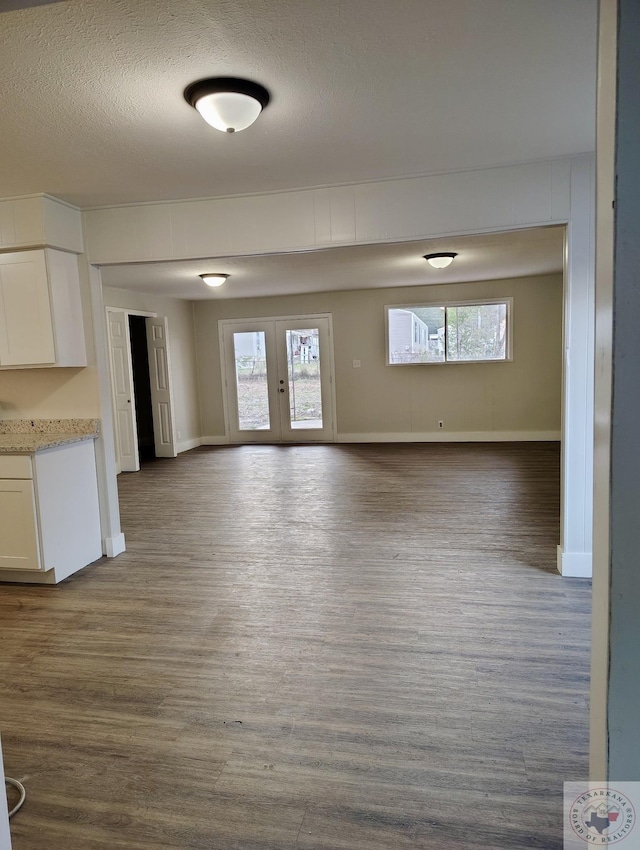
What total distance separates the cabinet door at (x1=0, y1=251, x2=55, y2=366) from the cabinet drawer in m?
0.68

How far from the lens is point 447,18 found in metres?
1.74

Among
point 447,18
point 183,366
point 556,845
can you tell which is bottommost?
point 556,845

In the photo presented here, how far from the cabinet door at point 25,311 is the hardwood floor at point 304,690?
1.56 m

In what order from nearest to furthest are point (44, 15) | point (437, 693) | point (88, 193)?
point (44, 15) < point (437, 693) < point (88, 193)

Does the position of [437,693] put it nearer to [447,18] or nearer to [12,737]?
[12,737]

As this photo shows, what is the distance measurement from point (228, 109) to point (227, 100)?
3 cm

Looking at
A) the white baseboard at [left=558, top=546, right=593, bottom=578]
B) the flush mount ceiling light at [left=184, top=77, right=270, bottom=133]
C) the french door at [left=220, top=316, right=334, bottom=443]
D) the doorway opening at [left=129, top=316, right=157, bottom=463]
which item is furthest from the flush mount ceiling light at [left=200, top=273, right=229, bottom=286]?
the white baseboard at [left=558, top=546, right=593, bottom=578]

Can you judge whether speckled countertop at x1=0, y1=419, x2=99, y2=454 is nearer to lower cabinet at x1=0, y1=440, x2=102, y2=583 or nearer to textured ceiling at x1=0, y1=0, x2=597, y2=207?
lower cabinet at x1=0, y1=440, x2=102, y2=583

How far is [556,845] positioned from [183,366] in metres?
7.89

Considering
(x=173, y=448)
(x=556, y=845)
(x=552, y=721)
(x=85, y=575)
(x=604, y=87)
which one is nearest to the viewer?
(x=604, y=87)

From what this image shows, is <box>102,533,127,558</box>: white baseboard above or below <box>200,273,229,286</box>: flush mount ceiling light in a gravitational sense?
below

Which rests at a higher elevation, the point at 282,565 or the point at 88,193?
the point at 88,193

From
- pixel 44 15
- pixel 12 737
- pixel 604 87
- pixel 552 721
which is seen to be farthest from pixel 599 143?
pixel 12 737

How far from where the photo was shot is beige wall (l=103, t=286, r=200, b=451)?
7931mm
